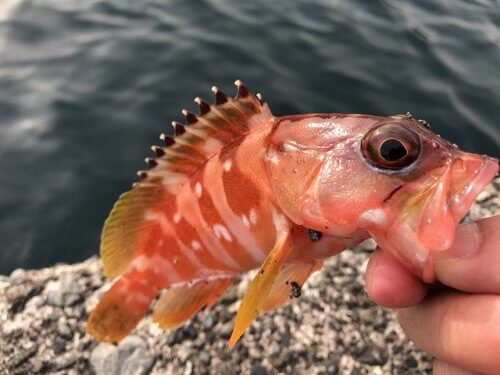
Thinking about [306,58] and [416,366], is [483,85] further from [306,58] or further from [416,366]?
[416,366]

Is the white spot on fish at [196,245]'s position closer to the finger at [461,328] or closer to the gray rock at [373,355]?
the finger at [461,328]

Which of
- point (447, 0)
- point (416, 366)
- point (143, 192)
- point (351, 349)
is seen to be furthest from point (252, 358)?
point (447, 0)

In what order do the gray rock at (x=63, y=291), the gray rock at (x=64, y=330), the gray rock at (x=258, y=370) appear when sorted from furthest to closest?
the gray rock at (x=63, y=291)
the gray rock at (x=64, y=330)
the gray rock at (x=258, y=370)

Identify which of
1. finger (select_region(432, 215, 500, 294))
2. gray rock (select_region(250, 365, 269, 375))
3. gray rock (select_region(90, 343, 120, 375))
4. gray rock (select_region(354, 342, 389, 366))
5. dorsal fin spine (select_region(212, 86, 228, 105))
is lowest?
gray rock (select_region(90, 343, 120, 375))

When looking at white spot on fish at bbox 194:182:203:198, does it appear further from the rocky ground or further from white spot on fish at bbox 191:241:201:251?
the rocky ground

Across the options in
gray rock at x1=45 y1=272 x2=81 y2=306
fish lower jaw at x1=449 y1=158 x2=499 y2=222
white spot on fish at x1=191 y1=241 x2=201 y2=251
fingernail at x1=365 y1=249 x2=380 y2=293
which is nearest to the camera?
fish lower jaw at x1=449 y1=158 x2=499 y2=222

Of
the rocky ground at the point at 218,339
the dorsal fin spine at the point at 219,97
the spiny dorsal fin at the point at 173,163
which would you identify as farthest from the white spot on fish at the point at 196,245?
the rocky ground at the point at 218,339

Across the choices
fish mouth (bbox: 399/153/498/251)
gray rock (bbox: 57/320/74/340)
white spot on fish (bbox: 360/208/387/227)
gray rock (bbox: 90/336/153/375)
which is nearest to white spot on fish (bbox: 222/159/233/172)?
white spot on fish (bbox: 360/208/387/227)

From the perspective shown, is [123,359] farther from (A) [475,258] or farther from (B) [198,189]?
(A) [475,258]
